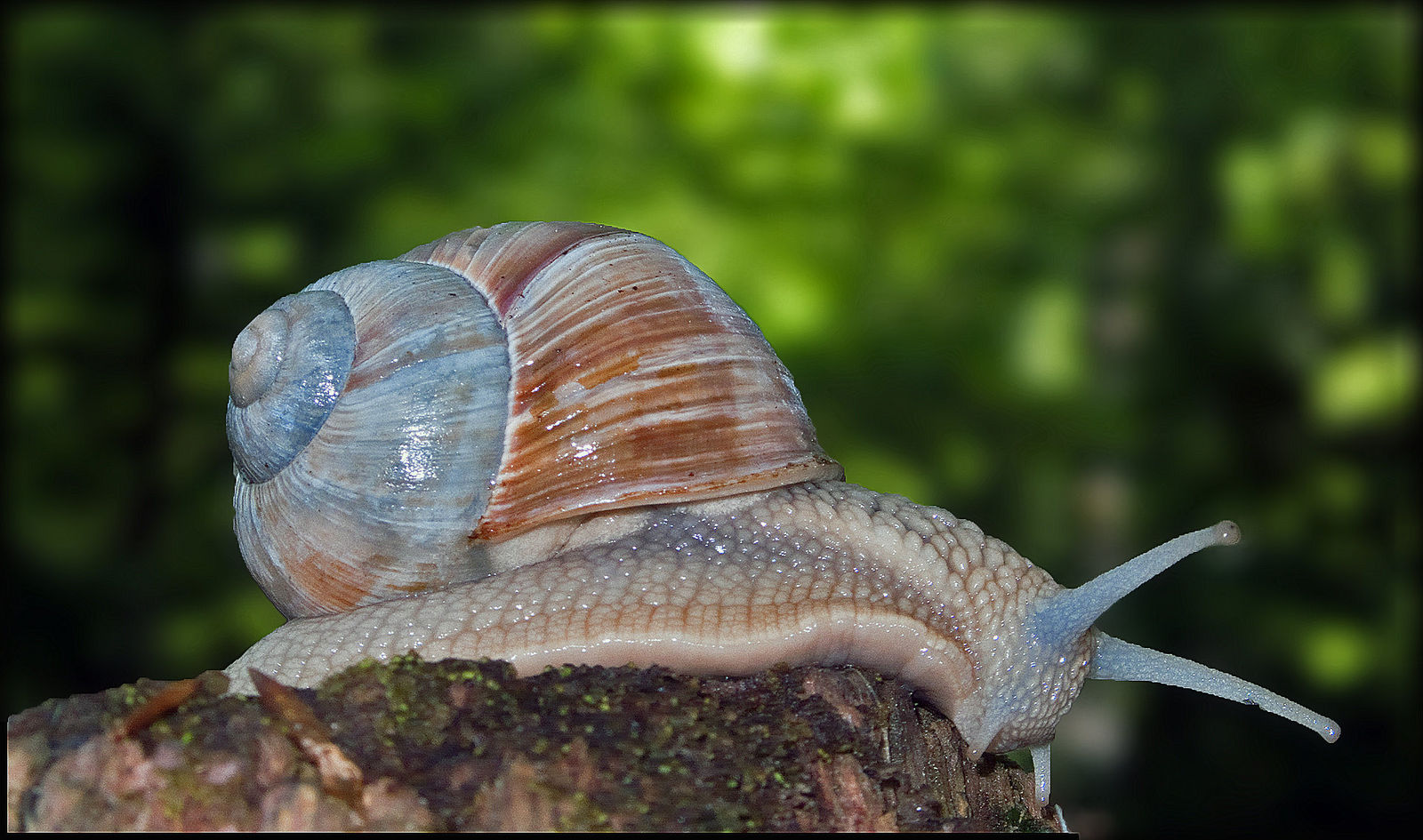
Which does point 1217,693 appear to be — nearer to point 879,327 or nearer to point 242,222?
point 879,327

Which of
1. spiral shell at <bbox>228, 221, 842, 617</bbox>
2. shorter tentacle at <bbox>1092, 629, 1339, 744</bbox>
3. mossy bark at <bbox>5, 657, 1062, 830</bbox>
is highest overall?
spiral shell at <bbox>228, 221, 842, 617</bbox>

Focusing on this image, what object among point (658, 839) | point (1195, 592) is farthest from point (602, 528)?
point (1195, 592)

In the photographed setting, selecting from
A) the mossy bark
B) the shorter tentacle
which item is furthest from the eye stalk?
the mossy bark

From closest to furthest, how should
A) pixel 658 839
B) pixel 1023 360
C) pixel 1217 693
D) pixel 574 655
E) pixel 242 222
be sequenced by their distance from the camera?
pixel 658 839, pixel 574 655, pixel 1217 693, pixel 1023 360, pixel 242 222

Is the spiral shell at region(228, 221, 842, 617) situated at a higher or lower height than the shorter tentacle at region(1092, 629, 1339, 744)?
higher

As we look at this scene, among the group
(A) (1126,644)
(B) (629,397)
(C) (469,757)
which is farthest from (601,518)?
(A) (1126,644)

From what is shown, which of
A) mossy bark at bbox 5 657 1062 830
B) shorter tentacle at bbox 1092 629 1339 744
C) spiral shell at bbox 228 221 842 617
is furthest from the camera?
spiral shell at bbox 228 221 842 617

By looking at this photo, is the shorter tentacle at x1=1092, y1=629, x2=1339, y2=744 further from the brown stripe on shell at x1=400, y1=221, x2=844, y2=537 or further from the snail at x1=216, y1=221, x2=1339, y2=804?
the brown stripe on shell at x1=400, y1=221, x2=844, y2=537
